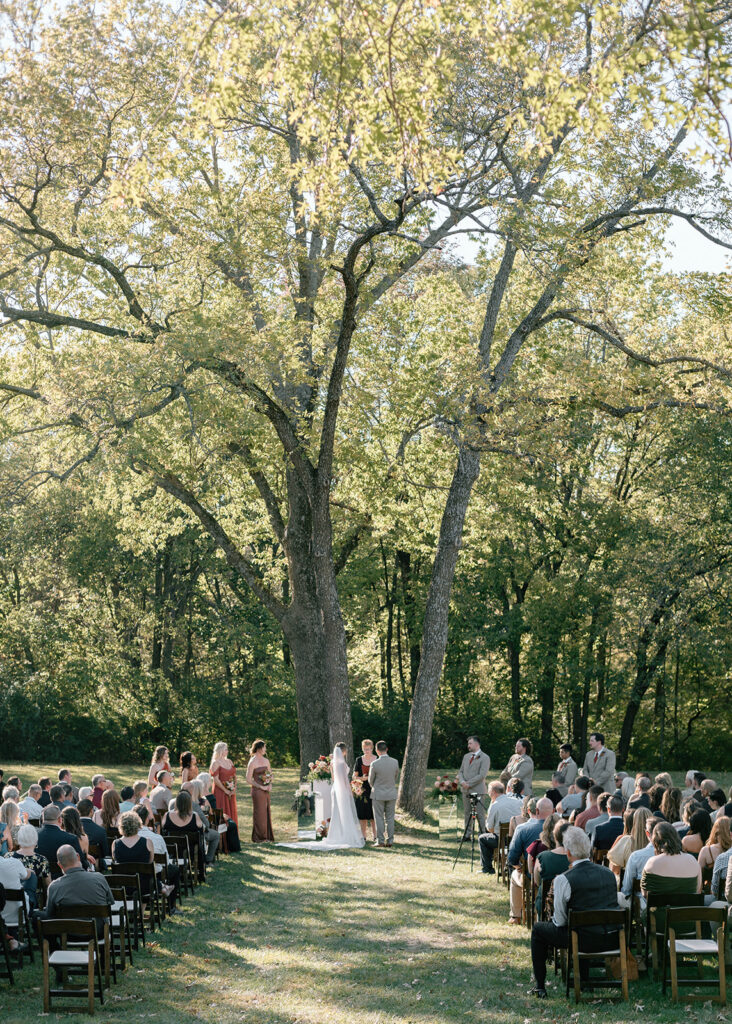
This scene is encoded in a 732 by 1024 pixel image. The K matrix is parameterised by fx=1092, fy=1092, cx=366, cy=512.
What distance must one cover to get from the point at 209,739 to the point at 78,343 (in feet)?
54.6

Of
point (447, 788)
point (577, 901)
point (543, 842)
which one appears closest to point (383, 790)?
point (447, 788)

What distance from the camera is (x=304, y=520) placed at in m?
21.0

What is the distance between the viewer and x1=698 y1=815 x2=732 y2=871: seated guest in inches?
380

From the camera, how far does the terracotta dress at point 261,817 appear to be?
1719 cm

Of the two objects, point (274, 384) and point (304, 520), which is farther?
point (304, 520)

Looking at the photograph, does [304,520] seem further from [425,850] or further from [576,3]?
[576,3]

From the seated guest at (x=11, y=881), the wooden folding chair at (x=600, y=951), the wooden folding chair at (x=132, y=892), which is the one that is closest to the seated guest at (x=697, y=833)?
the wooden folding chair at (x=600, y=951)

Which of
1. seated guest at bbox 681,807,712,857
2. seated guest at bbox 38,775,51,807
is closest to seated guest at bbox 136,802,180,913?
seated guest at bbox 38,775,51,807

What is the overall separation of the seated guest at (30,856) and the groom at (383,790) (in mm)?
6746

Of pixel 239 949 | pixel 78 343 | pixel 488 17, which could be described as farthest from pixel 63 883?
pixel 78 343

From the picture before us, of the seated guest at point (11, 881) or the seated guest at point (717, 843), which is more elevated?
the seated guest at point (717, 843)

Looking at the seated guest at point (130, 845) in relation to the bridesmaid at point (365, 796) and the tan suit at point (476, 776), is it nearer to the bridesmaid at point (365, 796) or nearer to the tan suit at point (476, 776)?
the tan suit at point (476, 776)

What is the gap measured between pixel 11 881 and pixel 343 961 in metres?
2.97

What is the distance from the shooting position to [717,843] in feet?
31.8
